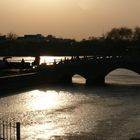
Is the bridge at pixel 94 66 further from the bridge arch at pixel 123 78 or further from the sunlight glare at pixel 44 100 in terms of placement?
the sunlight glare at pixel 44 100

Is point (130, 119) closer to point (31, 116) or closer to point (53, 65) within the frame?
point (31, 116)

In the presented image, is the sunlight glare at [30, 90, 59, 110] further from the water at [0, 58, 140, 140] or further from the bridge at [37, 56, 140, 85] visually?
the bridge at [37, 56, 140, 85]

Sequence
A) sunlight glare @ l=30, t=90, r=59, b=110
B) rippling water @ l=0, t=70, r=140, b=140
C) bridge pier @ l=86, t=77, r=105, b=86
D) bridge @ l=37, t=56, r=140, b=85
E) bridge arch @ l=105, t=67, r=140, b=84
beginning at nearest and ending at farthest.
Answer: rippling water @ l=0, t=70, r=140, b=140 → sunlight glare @ l=30, t=90, r=59, b=110 → bridge @ l=37, t=56, r=140, b=85 → bridge pier @ l=86, t=77, r=105, b=86 → bridge arch @ l=105, t=67, r=140, b=84

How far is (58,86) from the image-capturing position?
78500mm

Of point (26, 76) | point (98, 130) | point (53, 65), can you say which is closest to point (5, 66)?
point (53, 65)

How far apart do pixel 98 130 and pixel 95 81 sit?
50.1 meters

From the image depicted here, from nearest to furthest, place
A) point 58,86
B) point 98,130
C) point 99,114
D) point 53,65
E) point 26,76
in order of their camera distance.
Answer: point 98,130 < point 99,114 < point 26,76 < point 58,86 < point 53,65

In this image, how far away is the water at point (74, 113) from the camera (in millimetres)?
37094

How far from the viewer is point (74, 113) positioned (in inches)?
1886

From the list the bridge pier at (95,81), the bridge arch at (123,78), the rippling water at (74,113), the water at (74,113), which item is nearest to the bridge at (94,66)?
the bridge pier at (95,81)

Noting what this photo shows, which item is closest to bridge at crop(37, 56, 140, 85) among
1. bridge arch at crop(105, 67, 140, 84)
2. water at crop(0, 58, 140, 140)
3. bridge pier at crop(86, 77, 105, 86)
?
bridge pier at crop(86, 77, 105, 86)

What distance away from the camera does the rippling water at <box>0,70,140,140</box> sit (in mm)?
37094

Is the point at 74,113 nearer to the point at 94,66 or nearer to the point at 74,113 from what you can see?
the point at 74,113

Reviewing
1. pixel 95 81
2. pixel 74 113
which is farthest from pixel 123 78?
pixel 74 113
